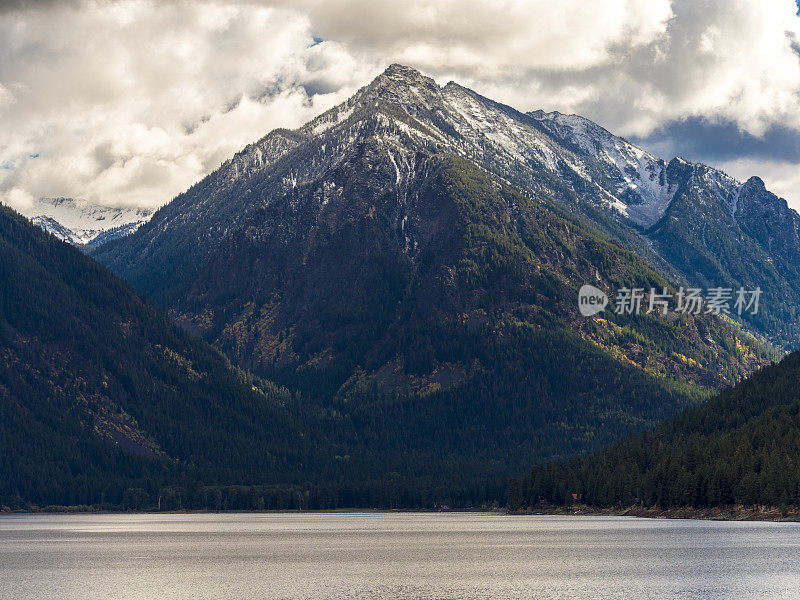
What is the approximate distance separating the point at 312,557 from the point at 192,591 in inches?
2012

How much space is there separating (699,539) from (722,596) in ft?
257

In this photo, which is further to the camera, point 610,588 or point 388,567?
point 388,567

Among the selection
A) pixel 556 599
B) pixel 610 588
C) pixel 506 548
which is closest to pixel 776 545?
pixel 506 548

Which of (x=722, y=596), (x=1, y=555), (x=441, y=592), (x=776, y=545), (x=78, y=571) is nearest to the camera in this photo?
(x=722, y=596)

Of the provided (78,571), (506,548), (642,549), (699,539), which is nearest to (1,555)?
(78,571)

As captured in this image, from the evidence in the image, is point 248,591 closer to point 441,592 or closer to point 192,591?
point 192,591

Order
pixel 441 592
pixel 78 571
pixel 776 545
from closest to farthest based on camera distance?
pixel 441 592
pixel 78 571
pixel 776 545

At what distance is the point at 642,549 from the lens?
177750 millimetres

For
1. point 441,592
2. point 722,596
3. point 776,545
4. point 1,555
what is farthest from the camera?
point 1,555

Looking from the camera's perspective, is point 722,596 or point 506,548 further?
point 506,548

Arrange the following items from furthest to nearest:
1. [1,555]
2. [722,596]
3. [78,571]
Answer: [1,555], [78,571], [722,596]

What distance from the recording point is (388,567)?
159625mm

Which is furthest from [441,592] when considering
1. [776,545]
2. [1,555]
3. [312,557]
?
[1,555]

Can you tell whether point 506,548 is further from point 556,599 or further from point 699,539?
point 556,599
